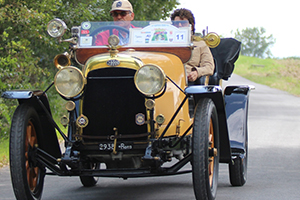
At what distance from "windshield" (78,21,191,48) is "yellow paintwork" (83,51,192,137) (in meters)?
0.20

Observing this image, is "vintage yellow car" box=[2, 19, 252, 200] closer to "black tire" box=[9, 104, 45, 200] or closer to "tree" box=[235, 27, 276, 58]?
"black tire" box=[9, 104, 45, 200]

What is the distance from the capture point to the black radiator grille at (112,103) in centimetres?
450

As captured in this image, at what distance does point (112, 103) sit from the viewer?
4.55 meters

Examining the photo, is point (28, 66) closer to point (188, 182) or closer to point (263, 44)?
point (188, 182)

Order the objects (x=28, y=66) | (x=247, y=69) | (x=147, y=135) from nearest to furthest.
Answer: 1. (x=147, y=135)
2. (x=28, y=66)
3. (x=247, y=69)

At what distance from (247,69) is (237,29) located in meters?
75.9

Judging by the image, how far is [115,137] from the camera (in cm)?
454

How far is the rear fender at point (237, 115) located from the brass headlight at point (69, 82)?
7.39ft

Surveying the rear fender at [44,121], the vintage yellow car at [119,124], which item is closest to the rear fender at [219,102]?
the vintage yellow car at [119,124]

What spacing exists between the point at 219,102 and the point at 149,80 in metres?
0.86

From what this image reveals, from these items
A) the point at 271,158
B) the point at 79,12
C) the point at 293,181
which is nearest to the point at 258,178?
the point at 293,181

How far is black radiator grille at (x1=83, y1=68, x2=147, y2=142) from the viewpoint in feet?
14.8

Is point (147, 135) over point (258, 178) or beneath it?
over

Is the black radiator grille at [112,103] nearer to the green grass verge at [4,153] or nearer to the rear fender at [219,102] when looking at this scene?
the rear fender at [219,102]
